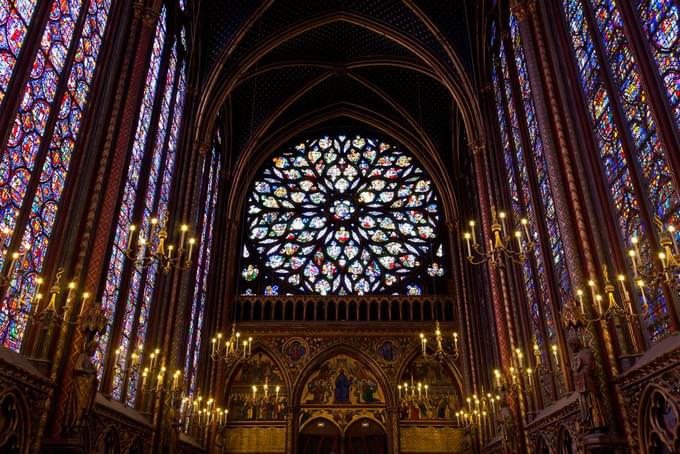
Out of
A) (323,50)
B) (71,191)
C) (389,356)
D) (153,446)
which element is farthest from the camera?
(323,50)

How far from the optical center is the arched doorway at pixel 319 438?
23.1 m

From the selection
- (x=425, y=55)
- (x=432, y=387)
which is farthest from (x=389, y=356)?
(x=425, y=55)

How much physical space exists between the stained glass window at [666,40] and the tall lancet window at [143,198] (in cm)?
1049

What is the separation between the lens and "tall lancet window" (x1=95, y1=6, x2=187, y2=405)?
14.3 meters

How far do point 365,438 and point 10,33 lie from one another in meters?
18.9

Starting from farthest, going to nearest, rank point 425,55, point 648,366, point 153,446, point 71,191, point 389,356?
point 389,356 < point 425,55 < point 153,446 < point 71,191 < point 648,366

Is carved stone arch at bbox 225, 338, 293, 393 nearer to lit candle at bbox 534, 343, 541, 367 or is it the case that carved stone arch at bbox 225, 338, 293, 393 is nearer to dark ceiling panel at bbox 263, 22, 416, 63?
lit candle at bbox 534, 343, 541, 367

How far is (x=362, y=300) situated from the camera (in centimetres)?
2520

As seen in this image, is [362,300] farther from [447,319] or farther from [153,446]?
[153,446]

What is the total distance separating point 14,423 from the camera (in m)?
9.13

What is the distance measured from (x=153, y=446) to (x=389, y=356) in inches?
446

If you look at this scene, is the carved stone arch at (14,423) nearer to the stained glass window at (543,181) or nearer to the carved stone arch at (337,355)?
the stained glass window at (543,181)

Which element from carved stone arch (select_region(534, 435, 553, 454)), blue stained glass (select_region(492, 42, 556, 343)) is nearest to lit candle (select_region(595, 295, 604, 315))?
blue stained glass (select_region(492, 42, 556, 343))

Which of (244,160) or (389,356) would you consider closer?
(389,356)
